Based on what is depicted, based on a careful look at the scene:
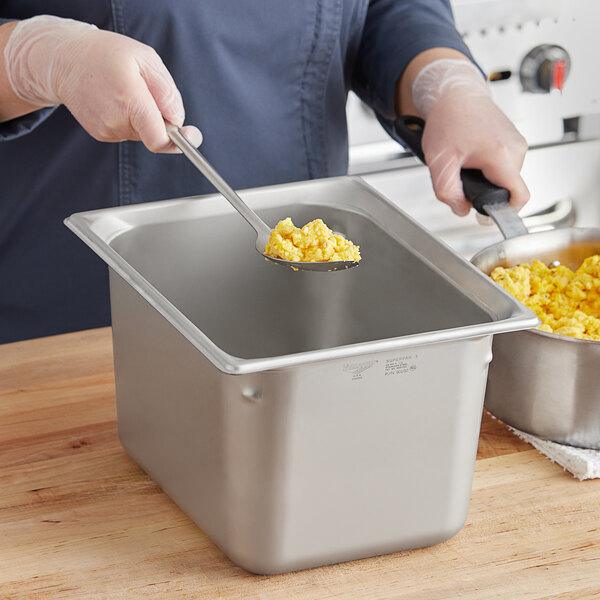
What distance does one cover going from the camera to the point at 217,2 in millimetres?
1163

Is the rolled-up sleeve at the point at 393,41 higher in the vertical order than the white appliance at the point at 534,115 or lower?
higher

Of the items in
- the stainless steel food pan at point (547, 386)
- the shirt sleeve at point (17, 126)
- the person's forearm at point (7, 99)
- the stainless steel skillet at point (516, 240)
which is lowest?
the stainless steel food pan at point (547, 386)

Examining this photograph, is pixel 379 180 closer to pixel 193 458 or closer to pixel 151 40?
pixel 151 40

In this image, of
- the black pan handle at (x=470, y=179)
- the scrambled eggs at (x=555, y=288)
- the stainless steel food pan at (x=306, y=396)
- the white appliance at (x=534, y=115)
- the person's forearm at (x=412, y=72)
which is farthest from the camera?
the white appliance at (x=534, y=115)

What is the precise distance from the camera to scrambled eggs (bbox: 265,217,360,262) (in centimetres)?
85

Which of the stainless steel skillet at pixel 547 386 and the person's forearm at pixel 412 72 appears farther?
the person's forearm at pixel 412 72

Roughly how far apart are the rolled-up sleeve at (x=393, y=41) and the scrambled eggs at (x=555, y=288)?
0.40 meters

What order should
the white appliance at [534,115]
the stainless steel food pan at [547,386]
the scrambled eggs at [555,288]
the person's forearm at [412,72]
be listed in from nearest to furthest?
the stainless steel food pan at [547,386] < the scrambled eggs at [555,288] < the person's forearm at [412,72] < the white appliance at [534,115]

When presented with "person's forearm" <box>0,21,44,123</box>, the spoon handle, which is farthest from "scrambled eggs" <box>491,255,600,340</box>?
"person's forearm" <box>0,21,44,123</box>

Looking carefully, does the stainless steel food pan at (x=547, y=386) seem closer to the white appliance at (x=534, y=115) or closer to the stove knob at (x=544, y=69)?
the white appliance at (x=534, y=115)

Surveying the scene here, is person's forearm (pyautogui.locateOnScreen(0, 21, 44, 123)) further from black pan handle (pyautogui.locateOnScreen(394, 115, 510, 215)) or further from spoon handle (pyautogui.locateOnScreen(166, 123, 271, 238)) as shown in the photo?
black pan handle (pyautogui.locateOnScreen(394, 115, 510, 215))

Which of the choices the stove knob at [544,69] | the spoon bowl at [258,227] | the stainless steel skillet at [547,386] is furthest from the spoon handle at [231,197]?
the stove knob at [544,69]

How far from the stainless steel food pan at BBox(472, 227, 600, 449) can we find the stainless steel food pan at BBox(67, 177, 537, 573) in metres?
0.09

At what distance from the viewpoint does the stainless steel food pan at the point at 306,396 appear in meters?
0.66
